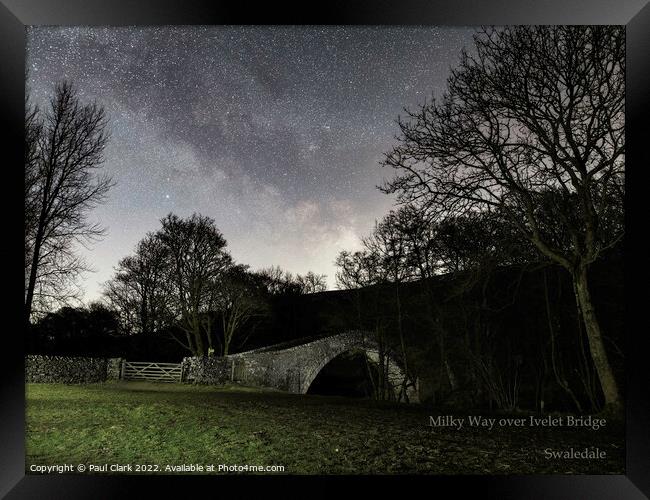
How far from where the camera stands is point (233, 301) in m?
13.8

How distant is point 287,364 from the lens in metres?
13.8

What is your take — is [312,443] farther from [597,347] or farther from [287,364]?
[287,364]

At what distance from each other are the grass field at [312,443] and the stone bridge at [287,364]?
8090 mm

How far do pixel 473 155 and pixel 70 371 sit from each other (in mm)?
12179

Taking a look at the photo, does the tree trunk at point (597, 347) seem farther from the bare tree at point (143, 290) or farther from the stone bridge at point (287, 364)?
the bare tree at point (143, 290)

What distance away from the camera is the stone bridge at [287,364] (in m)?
13.6

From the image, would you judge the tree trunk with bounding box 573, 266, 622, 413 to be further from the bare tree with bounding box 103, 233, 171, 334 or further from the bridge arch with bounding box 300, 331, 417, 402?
the bare tree with bounding box 103, 233, 171, 334

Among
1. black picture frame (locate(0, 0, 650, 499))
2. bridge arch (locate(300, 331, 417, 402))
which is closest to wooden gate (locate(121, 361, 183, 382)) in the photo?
bridge arch (locate(300, 331, 417, 402))

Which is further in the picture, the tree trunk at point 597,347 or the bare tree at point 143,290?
the bare tree at point 143,290

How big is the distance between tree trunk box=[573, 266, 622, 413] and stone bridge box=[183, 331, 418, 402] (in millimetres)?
8251

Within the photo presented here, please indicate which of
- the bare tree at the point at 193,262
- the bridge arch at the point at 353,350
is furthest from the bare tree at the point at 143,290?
the bridge arch at the point at 353,350

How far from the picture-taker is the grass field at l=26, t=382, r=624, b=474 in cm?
394

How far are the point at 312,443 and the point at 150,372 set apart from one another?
1153cm

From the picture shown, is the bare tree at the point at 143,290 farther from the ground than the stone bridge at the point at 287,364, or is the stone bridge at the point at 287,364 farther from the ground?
the bare tree at the point at 143,290
